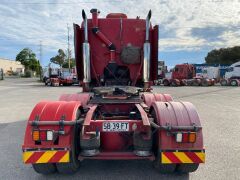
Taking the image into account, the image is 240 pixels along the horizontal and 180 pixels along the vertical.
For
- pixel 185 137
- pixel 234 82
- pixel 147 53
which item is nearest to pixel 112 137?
pixel 185 137

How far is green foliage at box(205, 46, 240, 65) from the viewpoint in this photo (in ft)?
254

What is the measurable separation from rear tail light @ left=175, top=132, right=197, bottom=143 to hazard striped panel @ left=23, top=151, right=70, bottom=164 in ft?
5.41

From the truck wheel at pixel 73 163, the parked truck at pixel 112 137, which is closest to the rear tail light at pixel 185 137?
the parked truck at pixel 112 137

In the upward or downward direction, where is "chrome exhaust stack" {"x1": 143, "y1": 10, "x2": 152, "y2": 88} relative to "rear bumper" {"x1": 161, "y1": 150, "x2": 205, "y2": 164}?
upward

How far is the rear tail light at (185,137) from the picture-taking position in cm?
341

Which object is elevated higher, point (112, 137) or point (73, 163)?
point (112, 137)

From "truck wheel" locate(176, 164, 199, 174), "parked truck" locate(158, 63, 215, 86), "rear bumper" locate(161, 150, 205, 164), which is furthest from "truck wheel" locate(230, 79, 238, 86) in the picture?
"rear bumper" locate(161, 150, 205, 164)

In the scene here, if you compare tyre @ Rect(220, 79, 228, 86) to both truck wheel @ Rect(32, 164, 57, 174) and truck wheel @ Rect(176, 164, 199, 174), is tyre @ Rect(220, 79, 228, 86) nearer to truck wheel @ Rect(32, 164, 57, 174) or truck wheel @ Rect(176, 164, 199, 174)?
truck wheel @ Rect(176, 164, 199, 174)

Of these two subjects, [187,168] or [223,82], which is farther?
[223,82]

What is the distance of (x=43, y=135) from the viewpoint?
3.42 meters

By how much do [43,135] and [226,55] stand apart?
85854 millimetres

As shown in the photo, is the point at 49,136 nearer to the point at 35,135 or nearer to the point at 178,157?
the point at 35,135

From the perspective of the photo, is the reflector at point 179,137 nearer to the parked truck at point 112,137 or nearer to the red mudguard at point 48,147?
the parked truck at point 112,137

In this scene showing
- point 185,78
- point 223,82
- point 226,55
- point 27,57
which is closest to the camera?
point 185,78
